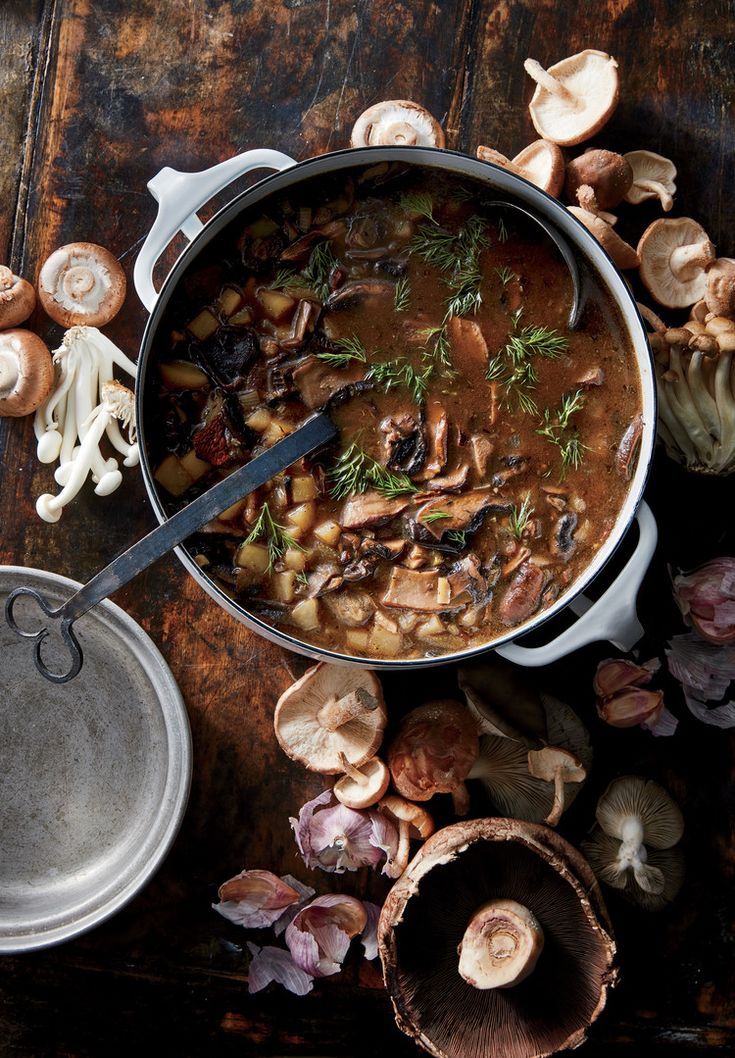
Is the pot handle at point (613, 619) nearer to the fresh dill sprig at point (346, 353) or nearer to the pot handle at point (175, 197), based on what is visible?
the fresh dill sprig at point (346, 353)

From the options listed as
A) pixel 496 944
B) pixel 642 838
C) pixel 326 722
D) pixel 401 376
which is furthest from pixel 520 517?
pixel 496 944

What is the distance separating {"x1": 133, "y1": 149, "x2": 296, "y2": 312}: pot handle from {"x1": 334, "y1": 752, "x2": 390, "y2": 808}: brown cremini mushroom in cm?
148

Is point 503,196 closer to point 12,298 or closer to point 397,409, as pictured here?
point 397,409

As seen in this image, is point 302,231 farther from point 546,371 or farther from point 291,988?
point 291,988

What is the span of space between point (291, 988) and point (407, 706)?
924mm

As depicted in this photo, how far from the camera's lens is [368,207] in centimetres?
278

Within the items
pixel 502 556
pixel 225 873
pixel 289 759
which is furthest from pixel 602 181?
pixel 225 873

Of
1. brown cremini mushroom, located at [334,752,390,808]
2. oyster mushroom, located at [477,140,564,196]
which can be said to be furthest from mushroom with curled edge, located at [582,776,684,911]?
oyster mushroom, located at [477,140,564,196]

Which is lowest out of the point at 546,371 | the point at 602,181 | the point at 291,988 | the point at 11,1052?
the point at 11,1052

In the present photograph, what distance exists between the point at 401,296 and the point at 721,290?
97 centimetres

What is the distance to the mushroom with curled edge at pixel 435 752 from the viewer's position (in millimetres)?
2799

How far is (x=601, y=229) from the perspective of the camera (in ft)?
9.16

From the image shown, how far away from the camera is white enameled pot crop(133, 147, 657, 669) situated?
102 inches

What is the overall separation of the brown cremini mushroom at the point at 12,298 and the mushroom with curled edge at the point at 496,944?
6.61 ft
